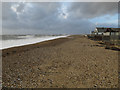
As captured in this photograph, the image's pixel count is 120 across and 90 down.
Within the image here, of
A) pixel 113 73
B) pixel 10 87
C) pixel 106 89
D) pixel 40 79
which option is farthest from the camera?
pixel 113 73

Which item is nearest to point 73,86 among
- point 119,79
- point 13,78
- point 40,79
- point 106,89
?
point 106,89

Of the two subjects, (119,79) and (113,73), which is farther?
(113,73)

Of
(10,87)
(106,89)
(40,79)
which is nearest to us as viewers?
(106,89)

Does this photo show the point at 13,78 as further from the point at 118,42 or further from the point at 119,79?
the point at 118,42

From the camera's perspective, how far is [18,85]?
122 inches

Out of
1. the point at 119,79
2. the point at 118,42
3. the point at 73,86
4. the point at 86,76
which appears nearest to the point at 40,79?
the point at 73,86

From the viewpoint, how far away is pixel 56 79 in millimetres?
3516

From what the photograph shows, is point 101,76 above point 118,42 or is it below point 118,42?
below

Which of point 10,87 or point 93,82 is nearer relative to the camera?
point 10,87

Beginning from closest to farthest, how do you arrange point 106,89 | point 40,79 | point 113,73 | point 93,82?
point 106,89
point 93,82
point 40,79
point 113,73

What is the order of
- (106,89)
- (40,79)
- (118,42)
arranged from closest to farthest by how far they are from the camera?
(106,89), (40,79), (118,42)

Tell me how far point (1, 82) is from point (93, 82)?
3.73 m

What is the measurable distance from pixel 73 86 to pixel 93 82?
2.77 feet

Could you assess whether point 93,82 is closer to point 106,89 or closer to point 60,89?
point 106,89
